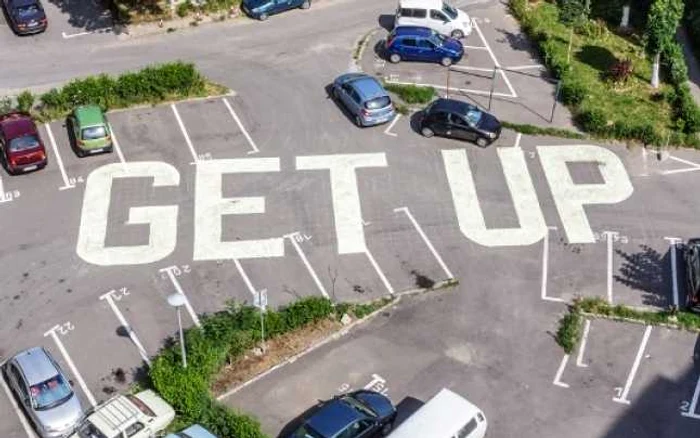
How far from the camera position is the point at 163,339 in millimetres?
33469

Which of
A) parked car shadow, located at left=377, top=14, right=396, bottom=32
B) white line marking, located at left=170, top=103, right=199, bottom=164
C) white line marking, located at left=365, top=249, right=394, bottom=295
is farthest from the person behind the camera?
parked car shadow, located at left=377, top=14, right=396, bottom=32

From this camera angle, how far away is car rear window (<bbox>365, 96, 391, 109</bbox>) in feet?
140

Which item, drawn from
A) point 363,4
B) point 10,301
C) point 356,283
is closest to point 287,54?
point 363,4

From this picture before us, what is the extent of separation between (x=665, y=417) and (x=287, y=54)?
2736cm

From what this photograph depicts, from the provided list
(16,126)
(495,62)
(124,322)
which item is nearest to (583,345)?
(124,322)

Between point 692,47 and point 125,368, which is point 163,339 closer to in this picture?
point 125,368

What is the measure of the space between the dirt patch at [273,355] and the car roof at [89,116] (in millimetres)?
14514

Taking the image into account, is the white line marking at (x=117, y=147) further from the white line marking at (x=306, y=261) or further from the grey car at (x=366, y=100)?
the grey car at (x=366, y=100)

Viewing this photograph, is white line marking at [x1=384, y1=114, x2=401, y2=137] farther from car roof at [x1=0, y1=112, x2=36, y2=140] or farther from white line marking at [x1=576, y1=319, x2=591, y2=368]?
car roof at [x1=0, y1=112, x2=36, y2=140]

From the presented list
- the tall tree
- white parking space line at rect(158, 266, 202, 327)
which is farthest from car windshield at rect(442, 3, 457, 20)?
white parking space line at rect(158, 266, 202, 327)

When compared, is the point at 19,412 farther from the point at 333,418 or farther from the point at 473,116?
the point at 473,116

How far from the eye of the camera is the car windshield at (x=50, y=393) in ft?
→ 98.5

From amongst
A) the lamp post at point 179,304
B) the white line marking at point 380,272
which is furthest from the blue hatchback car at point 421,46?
the lamp post at point 179,304

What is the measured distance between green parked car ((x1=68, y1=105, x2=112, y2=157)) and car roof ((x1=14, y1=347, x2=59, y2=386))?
39.6ft
